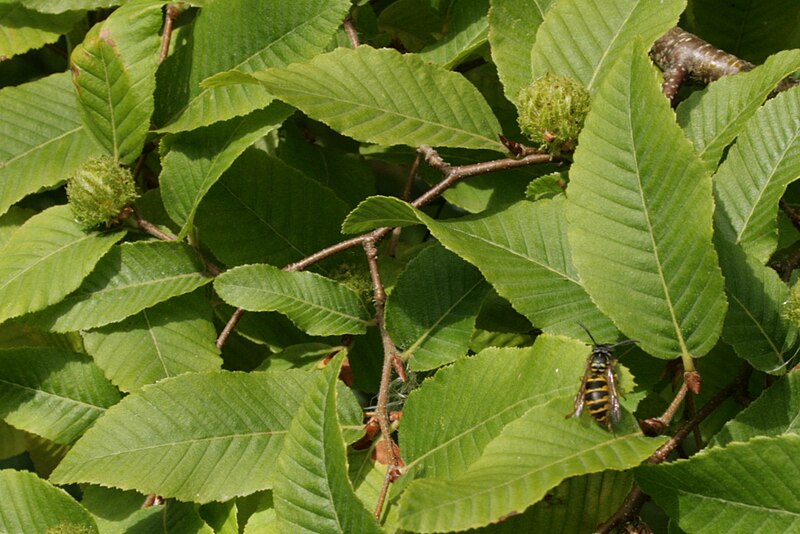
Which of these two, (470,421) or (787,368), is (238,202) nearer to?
(470,421)

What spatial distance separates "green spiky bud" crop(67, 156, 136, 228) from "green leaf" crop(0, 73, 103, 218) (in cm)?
15

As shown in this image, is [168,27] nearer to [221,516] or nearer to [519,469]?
[221,516]

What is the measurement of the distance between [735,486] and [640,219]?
0.38m

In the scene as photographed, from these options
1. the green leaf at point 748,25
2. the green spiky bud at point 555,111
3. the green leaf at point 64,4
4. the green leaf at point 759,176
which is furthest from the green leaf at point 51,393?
the green leaf at point 748,25

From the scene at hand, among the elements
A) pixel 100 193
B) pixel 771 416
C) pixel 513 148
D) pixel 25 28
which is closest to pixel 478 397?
pixel 771 416

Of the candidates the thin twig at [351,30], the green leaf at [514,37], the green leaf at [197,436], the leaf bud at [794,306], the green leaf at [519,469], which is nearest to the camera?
the green leaf at [519,469]

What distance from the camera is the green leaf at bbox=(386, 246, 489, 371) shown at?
1.63 meters

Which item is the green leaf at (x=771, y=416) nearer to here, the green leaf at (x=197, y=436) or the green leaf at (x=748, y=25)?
the green leaf at (x=197, y=436)

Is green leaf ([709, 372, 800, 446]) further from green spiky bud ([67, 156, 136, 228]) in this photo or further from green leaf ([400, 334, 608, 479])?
green spiky bud ([67, 156, 136, 228])

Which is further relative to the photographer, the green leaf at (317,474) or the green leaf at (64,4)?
the green leaf at (64,4)

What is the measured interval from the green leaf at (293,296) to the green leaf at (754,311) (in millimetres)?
663

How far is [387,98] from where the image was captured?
1.62 metres

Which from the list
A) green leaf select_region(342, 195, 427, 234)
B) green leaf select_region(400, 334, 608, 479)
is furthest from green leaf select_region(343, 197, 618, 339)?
green leaf select_region(400, 334, 608, 479)

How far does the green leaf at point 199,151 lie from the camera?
1816 mm
